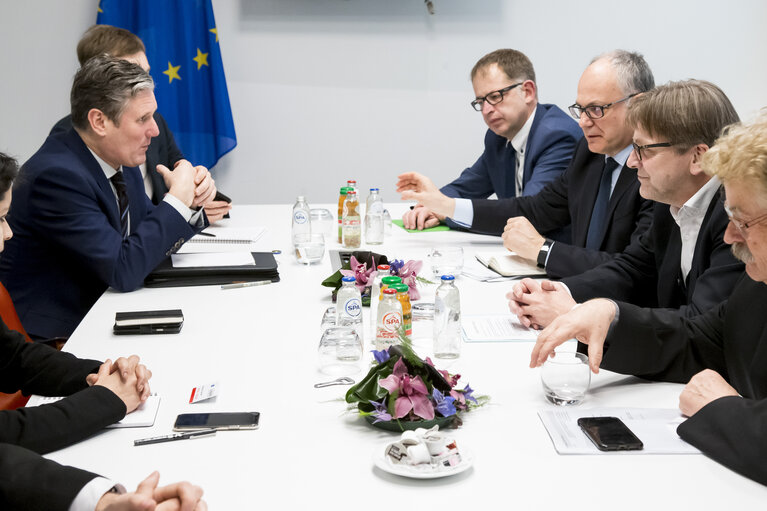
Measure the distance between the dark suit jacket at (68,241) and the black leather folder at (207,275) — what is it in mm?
54

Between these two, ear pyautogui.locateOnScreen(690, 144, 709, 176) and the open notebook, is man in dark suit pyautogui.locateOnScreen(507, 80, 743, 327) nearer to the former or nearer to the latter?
ear pyautogui.locateOnScreen(690, 144, 709, 176)

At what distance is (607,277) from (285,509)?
158cm

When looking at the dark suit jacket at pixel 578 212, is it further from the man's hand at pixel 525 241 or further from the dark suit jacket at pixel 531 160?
the dark suit jacket at pixel 531 160

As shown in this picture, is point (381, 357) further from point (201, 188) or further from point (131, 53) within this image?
point (131, 53)

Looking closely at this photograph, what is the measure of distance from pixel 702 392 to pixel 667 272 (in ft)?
2.77

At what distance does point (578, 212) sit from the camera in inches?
122

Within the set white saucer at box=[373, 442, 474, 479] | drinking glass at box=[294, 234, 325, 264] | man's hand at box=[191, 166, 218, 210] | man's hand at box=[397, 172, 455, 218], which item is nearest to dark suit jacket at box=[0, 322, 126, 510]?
white saucer at box=[373, 442, 474, 479]

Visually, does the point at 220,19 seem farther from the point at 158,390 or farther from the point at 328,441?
the point at 328,441

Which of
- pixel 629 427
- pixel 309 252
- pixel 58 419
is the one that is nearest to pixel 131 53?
pixel 309 252

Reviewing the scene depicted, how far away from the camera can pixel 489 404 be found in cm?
155

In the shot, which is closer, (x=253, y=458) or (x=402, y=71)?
(x=253, y=458)

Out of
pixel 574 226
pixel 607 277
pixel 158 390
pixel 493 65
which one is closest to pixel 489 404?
pixel 158 390

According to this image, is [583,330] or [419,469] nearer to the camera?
[419,469]

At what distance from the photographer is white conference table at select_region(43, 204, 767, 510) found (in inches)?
47.2
